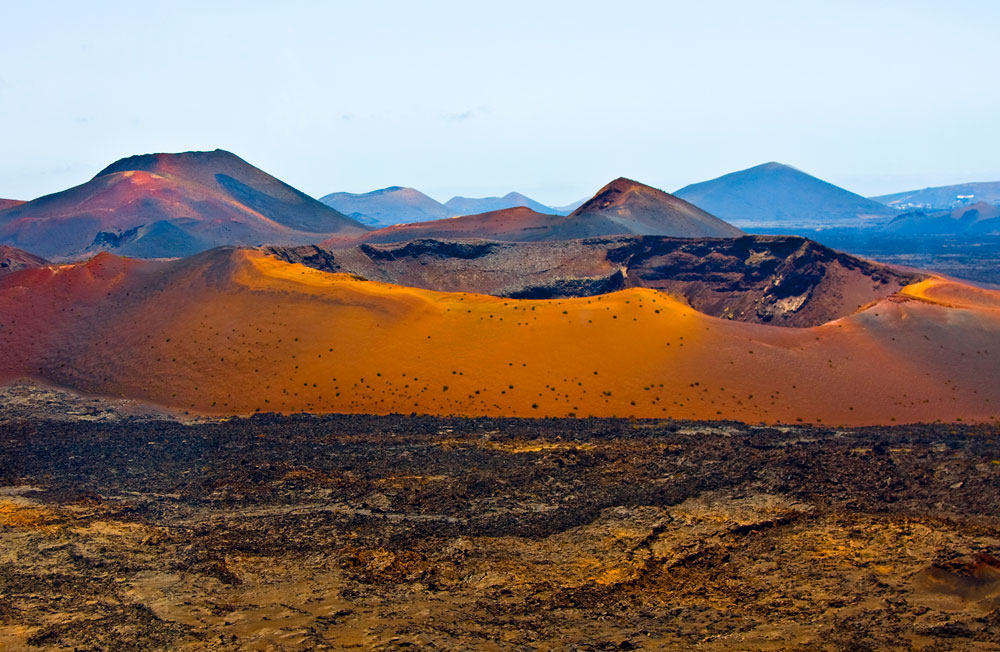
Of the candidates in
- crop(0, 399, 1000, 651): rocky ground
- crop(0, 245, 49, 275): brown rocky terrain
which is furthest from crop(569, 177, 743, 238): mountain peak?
crop(0, 399, 1000, 651): rocky ground

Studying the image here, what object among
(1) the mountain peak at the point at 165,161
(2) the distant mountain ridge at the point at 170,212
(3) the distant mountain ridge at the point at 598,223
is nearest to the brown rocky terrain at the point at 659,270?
(3) the distant mountain ridge at the point at 598,223

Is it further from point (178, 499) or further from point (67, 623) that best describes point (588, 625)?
point (178, 499)

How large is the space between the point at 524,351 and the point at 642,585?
19565 mm

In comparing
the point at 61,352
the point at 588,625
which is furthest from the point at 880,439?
the point at 61,352

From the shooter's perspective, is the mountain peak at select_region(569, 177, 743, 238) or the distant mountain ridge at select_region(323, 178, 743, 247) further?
the mountain peak at select_region(569, 177, 743, 238)

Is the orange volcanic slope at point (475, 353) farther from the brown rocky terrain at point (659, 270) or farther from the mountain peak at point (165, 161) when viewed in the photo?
the mountain peak at point (165, 161)

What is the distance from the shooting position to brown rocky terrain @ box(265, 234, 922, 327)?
179 ft

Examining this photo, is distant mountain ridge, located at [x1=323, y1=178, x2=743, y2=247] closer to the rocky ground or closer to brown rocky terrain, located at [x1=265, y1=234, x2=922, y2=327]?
brown rocky terrain, located at [x1=265, y1=234, x2=922, y2=327]

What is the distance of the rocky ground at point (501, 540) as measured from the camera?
1440 centimetres

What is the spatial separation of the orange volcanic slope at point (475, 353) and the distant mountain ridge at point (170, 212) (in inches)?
2437

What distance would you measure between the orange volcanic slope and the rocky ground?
15.0 ft

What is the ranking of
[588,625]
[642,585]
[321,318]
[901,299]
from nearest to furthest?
[588,625] → [642,585] → [321,318] → [901,299]

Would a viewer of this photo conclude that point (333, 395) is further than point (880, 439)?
Yes

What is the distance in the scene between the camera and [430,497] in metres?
21.1
